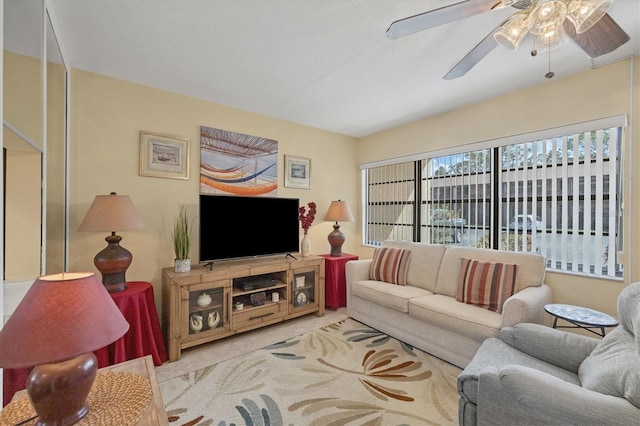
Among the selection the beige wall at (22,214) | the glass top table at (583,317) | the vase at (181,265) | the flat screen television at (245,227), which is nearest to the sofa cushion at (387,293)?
the flat screen television at (245,227)

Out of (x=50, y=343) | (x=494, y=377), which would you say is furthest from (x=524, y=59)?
(x=50, y=343)

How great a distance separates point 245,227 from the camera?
2918 millimetres

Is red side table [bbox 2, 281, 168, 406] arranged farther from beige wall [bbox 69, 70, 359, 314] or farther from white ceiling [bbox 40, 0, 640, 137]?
white ceiling [bbox 40, 0, 640, 137]

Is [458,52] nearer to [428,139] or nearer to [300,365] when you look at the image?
[428,139]

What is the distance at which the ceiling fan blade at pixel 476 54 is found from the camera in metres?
1.53

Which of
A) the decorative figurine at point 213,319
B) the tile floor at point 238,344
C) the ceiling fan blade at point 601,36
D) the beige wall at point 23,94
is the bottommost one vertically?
the tile floor at point 238,344

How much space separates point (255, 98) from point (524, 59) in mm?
2469

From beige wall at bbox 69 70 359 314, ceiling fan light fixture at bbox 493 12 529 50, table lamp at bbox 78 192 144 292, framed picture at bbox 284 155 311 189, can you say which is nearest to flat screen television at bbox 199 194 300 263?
beige wall at bbox 69 70 359 314

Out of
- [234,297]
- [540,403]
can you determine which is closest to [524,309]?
[540,403]

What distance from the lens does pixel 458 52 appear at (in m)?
2.10

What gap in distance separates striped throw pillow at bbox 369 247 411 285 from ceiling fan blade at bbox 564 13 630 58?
2212 mm

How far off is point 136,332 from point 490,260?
310 cm

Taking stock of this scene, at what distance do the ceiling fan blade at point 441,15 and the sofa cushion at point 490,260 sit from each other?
2.05 metres

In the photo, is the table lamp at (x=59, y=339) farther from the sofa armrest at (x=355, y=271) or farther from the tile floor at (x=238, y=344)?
the sofa armrest at (x=355, y=271)
